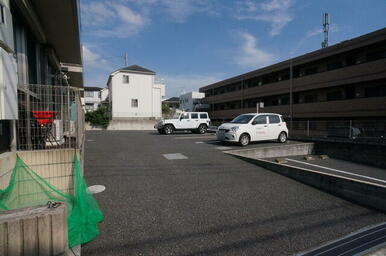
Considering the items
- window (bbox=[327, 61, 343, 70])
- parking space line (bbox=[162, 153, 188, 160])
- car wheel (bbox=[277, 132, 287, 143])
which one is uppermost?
window (bbox=[327, 61, 343, 70])

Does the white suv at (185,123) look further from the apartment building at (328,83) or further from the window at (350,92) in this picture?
the window at (350,92)

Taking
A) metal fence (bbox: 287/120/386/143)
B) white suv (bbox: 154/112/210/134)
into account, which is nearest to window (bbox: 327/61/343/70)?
metal fence (bbox: 287/120/386/143)

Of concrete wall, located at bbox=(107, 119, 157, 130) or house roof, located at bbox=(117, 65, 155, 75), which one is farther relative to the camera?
house roof, located at bbox=(117, 65, 155, 75)

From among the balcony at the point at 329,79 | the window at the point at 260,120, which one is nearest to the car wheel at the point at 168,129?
the window at the point at 260,120

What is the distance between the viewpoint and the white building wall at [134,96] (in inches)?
1145

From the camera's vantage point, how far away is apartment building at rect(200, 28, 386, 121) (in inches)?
657

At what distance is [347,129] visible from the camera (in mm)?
13969

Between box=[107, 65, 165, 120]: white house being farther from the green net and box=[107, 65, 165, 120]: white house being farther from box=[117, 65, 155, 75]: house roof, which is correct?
the green net

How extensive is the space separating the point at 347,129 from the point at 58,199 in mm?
16703

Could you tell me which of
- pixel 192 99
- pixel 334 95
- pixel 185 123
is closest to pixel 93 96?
pixel 192 99

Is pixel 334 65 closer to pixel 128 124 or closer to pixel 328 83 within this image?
pixel 328 83

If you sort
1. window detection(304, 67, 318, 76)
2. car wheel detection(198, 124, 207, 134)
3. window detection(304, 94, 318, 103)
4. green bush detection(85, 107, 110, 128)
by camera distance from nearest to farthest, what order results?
1. car wheel detection(198, 124, 207, 134)
2. window detection(304, 67, 318, 76)
3. window detection(304, 94, 318, 103)
4. green bush detection(85, 107, 110, 128)

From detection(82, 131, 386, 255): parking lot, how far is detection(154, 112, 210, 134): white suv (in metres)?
11.0

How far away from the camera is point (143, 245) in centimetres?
263
